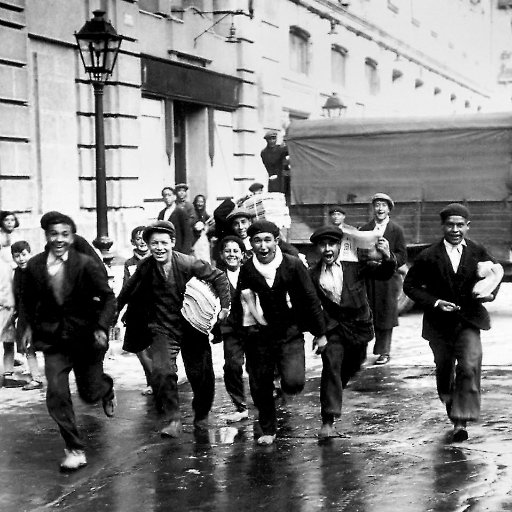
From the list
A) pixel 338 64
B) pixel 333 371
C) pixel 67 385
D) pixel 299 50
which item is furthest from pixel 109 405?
pixel 338 64

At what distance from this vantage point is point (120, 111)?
1803 centimetres

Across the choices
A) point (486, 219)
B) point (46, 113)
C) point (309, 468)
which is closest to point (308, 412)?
point (309, 468)

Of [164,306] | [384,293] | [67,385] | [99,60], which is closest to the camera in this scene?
[67,385]

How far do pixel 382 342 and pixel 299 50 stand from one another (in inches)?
676

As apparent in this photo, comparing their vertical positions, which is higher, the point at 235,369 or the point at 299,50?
the point at 299,50

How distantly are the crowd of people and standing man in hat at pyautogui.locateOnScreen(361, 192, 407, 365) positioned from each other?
309cm

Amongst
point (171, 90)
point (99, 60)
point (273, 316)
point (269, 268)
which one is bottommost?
point (273, 316)

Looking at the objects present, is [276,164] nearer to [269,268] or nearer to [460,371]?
[269,268]

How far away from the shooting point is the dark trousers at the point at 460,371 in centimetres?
731

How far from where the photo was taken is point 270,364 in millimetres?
7461

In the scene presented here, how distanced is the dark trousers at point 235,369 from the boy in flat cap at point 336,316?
0.93 m

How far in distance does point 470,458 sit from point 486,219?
25.5ft

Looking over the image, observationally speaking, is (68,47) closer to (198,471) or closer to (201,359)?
(201,359)

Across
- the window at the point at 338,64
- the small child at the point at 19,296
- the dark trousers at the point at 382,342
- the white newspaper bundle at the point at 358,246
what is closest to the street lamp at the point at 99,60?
the small child at the point at 19,296
